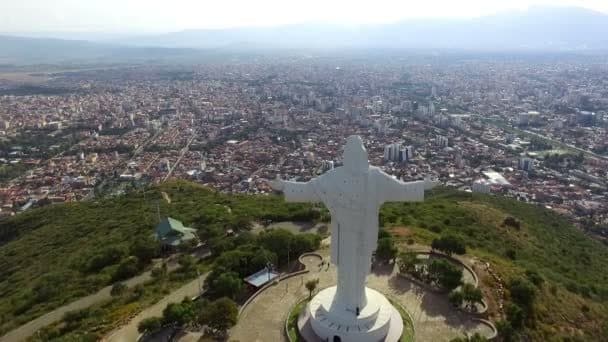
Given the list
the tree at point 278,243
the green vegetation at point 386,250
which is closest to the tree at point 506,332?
the green vegetation at point 386,250

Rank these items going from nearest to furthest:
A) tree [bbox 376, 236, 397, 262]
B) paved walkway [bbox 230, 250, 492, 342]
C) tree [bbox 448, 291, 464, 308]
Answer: paved walkway [bbox 230, 250, 492, 342], tree [bbox 448, 291, 464, 308], tree [bbox 376, 236, 397, 262]

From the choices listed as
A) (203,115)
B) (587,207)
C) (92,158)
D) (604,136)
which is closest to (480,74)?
(604,136)

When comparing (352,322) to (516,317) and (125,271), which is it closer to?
(516,317)

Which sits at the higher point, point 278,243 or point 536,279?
point 278,243

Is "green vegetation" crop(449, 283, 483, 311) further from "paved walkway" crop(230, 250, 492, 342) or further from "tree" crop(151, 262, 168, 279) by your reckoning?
"tree" crop(151, 262, 168, 279)

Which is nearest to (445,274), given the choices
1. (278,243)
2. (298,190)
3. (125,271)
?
(278,243)

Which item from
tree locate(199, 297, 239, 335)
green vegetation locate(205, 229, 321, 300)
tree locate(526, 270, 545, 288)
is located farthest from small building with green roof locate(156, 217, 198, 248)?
tree locate(526, 270, 545, 288)
